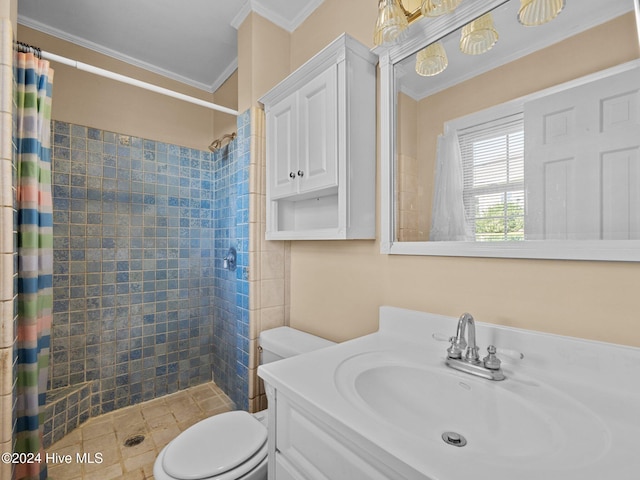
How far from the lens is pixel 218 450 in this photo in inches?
44.7

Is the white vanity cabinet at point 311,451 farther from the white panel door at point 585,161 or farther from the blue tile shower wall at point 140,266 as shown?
the blue tile shower wall at point 140,266

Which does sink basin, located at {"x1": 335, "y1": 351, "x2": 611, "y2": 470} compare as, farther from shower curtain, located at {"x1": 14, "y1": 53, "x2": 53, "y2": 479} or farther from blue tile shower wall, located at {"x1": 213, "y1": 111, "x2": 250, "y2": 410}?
shower curtain, located at {"x1": 14, "y1": 53, "x2": 53, "y2": 479}

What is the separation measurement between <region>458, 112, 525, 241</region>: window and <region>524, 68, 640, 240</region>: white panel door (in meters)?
0.03

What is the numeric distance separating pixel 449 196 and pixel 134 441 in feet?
6.99

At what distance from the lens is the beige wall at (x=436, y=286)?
80 centimetres

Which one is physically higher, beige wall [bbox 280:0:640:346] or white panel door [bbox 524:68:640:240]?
white panel door [bbox 524:68:640:240]

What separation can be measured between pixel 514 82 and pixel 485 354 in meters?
0.85

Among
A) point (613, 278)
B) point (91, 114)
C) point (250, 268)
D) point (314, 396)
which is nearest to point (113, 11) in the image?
point (91, 114)

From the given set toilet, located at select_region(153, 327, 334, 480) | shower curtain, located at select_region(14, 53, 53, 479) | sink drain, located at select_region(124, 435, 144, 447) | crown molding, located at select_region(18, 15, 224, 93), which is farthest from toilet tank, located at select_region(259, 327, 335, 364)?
crown molding, located at select_region(18, 15, 224, 93)

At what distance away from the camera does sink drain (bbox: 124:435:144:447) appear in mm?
1735

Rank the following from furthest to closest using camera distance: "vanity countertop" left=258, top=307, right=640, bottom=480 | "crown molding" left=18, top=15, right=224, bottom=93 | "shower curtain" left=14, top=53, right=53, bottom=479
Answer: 1. "crown molding" left=18, top=15, right=224, bottom=93
2. "shower curtain" left=14, top=53, right=53, bottom=479
3. "vanity countertop" left=258, top=307, right=640, bottom=480

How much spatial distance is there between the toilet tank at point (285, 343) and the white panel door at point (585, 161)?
40.5 inches

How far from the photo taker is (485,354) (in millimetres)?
955

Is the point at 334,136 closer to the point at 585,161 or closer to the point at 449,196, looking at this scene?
the point at 449,196
